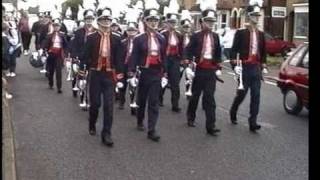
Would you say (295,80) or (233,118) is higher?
(295,80)

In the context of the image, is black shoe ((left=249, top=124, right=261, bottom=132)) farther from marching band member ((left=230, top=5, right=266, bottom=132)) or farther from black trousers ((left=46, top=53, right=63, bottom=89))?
black trousers ((left=46, top=53, right=63, bottom=89))

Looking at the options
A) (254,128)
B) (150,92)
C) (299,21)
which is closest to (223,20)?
(299,21)

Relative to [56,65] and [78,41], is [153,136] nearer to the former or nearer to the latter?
[78,41]

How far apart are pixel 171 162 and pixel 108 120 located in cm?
131

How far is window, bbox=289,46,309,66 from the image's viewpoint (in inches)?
427

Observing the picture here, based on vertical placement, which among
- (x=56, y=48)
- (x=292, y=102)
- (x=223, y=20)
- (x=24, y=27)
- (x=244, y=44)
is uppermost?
(x=223, y=20)

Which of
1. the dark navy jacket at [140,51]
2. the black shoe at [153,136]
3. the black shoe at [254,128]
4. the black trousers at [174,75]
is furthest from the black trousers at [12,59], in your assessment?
the black shoe at [254,128]

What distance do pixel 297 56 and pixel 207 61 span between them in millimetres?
2781

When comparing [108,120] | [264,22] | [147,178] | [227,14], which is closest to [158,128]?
[108,120]

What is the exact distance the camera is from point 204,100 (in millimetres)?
8789

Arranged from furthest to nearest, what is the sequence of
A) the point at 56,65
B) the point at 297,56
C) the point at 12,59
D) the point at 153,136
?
the point at 12,59 → the point at 56,65 → the point at 297,56 → the point at 153,136

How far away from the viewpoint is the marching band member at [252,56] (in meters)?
8.96

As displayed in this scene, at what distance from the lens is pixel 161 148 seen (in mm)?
7715

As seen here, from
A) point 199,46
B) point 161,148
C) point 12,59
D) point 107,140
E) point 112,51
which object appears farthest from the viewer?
point 12,59
